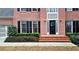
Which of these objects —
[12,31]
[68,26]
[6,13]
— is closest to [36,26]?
[12,31]

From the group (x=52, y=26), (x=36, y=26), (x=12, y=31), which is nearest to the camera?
(x=12, y=31)

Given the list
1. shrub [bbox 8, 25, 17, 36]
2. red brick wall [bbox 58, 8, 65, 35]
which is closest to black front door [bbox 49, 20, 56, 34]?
red brick wall [bbox 58, 8, 65, 35]

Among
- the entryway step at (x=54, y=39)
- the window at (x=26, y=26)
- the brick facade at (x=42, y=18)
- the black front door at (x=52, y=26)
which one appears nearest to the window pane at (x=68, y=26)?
the brick facade at (x=42, y=18)

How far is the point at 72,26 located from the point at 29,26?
210 inches

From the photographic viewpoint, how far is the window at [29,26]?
25.5 meters

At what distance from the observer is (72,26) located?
84.3ft

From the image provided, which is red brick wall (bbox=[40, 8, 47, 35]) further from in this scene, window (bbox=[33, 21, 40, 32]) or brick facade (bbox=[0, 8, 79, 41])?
window (bbox=[33, 21, 40, 32])

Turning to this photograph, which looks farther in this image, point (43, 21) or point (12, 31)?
point (43, 21)

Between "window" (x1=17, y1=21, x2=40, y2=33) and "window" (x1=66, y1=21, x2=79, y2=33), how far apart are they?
369 cm

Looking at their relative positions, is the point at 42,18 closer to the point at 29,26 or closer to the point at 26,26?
the point at 29,26

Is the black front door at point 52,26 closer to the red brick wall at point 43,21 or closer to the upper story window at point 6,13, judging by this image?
the red brick wall at point 43,21

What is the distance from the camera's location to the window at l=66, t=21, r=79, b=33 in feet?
83.6

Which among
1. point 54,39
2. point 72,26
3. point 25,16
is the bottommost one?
point 54,39
